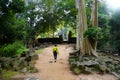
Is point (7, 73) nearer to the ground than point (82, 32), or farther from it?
nearer to the ground

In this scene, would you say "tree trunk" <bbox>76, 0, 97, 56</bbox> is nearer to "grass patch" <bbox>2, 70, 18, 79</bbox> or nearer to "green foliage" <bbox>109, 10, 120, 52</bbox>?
"green foliage" <bbox>109, 10, 120, 52</bbox>

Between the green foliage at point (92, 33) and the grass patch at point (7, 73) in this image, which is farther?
the green foliage at point (92, 33)

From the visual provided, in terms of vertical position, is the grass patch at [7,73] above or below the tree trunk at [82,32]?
below

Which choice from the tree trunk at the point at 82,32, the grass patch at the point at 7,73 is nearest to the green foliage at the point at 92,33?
the tree trunk at the point at 82,32

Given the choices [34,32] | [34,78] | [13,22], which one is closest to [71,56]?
[34,78]

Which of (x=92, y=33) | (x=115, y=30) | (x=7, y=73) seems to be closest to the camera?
(x=7, y=73)

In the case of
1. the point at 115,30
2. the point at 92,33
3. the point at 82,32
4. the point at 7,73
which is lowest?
the point at 7,73

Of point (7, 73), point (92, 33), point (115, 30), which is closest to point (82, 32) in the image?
point (92, 33)

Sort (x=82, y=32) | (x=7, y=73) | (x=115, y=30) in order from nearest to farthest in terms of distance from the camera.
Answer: (x=7, y=73) → (x=82, y=32) → (x=115, y=30)

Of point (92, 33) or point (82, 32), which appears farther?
point (82, 32)

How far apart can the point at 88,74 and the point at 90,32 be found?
16.7ft

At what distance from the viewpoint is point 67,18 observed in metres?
36.1

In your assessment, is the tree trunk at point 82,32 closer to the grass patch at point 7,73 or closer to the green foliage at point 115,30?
the green foliage at point 115,30

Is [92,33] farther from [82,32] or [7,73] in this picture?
[7,73]
